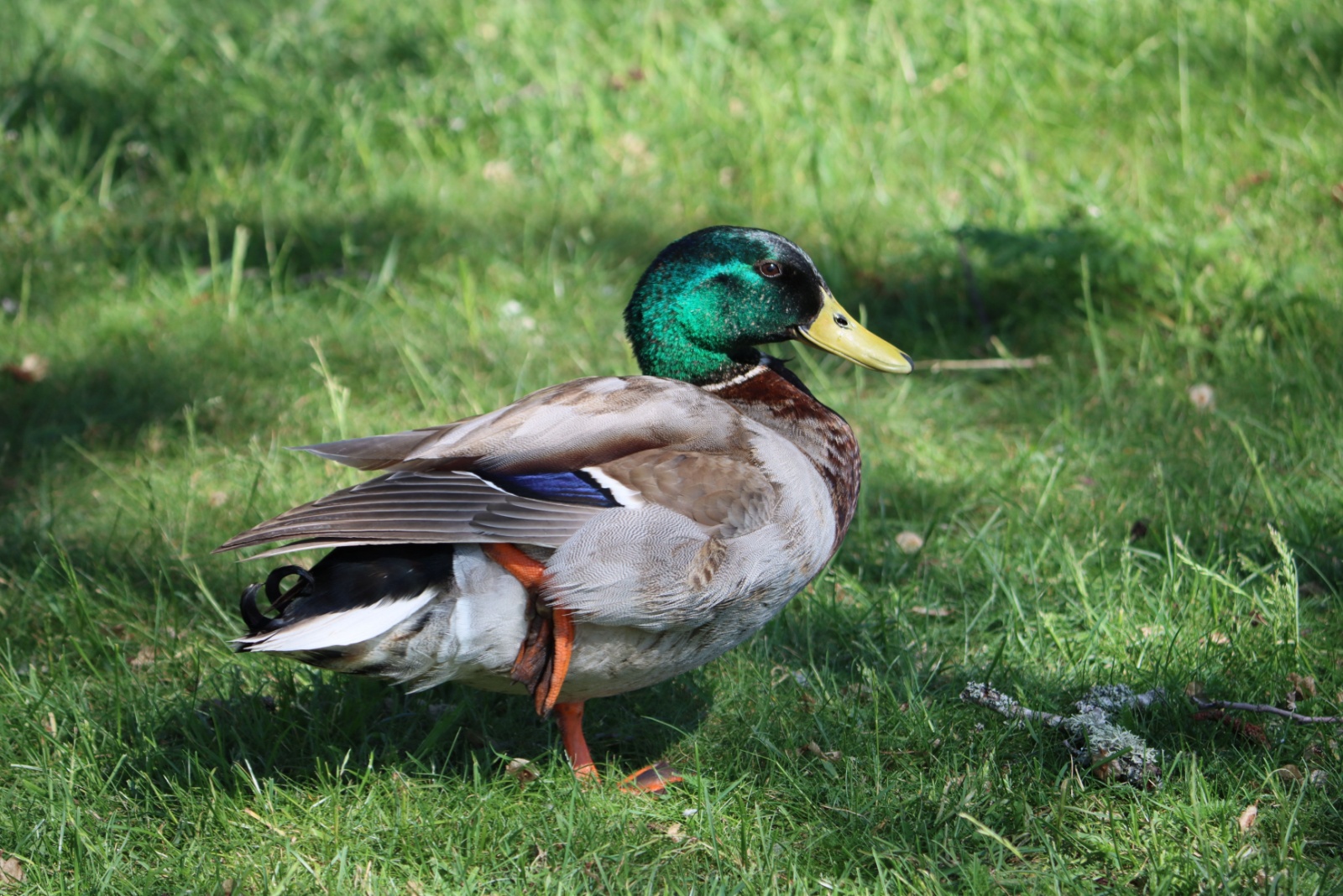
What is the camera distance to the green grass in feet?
8.75

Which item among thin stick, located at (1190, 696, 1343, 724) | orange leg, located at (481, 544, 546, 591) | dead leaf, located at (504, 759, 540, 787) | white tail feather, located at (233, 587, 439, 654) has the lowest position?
dead leaf, located at (504, 759, 540, 787)

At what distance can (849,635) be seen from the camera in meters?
3.38

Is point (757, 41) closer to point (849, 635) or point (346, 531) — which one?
point (849, 635)

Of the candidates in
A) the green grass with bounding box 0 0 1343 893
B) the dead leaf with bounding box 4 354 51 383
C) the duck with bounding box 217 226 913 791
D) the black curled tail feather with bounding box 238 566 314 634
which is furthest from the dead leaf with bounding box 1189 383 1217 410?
the dead leaf with bounding box 4 354 51 383

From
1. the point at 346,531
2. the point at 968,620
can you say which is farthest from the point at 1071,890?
the point at 346,531

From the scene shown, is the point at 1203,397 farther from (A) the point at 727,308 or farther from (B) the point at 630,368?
(A) the point at 727,308

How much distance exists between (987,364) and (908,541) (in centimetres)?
102

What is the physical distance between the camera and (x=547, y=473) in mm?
2559

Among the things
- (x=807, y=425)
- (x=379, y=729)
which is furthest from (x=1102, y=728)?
(x=379, y=729)

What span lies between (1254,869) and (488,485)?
4.99 ft

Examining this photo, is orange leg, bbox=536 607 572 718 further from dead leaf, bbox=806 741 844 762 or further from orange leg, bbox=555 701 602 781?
dead leaf, bbox=806 741 844 762

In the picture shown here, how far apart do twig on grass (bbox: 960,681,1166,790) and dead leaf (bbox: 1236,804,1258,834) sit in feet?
0.52

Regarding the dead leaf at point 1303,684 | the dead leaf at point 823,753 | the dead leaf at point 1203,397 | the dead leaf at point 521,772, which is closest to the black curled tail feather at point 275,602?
the dead leaf at point 521,772

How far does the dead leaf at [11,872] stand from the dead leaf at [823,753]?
1.59m
